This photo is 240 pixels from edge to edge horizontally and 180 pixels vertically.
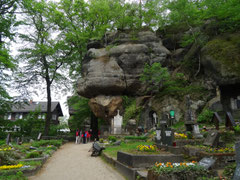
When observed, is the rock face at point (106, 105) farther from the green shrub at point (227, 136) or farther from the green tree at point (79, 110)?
the green shrub at point (227, 136)

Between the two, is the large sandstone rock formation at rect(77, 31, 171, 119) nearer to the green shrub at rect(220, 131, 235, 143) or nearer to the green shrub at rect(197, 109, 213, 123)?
the green shrub at rect(197, 109, 213, 123)

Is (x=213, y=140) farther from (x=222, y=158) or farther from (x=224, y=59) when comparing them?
(x=224, y=59)

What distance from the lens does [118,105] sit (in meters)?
24.8

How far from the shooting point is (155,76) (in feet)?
73.3

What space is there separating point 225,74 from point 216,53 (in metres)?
2.67

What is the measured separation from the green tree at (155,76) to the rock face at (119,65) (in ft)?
5.60

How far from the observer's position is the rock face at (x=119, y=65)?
24.2 m

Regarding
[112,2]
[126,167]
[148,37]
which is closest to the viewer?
[126,167]

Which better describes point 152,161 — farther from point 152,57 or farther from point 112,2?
point 112,2

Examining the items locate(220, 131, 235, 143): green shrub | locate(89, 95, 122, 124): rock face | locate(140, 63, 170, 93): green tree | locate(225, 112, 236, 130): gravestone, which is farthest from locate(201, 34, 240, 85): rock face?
locate(89, 95, 122, 124): rock face

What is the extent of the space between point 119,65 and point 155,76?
6.00 metres

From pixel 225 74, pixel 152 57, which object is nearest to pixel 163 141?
pixel 225 74

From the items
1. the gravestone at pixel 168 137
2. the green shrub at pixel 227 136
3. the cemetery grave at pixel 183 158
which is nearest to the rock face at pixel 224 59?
the cemetery grave at pixel 183 158

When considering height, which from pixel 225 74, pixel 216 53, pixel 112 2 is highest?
pixel 112 2
